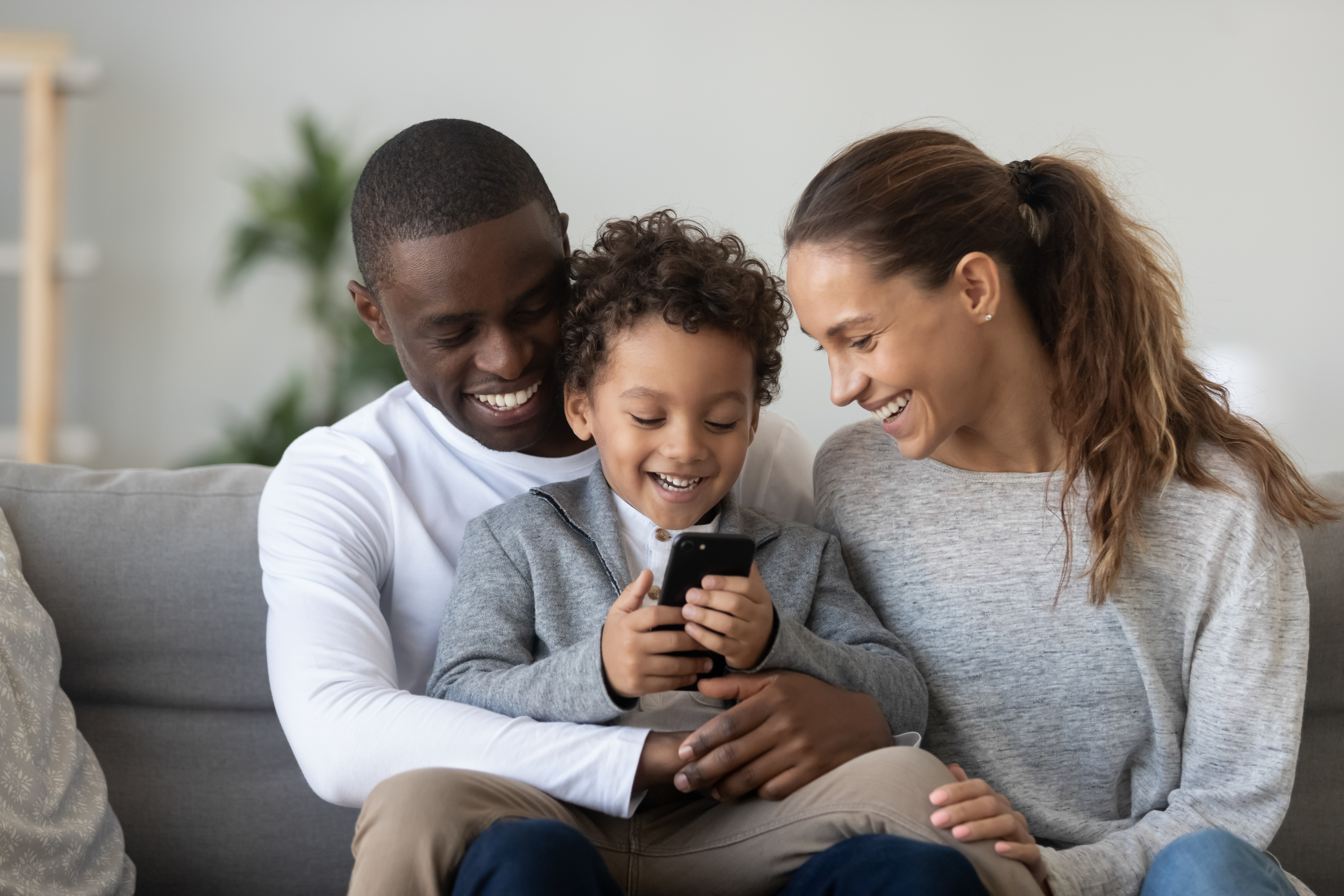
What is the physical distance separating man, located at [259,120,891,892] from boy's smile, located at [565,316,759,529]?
7.6 inches

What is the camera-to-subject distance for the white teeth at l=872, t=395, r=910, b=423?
1.45 m

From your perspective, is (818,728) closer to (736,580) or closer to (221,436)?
(736,580)

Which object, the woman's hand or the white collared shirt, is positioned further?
the white collared shirt

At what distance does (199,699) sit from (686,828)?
Answer: 0.87 m

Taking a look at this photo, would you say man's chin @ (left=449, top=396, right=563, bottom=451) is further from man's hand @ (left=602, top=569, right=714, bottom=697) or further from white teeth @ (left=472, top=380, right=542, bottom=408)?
man's hand @ (left=602, top=569, right=714, bottom=697)

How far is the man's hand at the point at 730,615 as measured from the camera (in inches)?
48.1

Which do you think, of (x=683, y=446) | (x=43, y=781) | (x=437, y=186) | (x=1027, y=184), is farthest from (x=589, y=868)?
(x=1027, y=184)

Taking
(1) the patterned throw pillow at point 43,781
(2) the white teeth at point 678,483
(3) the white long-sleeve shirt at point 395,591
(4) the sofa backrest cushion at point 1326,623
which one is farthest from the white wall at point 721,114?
(1) the patterned throw pillow at point 43,781

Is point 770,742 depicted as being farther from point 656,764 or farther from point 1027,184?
point 1027,184

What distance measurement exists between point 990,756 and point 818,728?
0.36 metres

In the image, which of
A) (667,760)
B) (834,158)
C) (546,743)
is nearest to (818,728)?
(667,760)

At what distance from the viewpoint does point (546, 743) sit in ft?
4.09

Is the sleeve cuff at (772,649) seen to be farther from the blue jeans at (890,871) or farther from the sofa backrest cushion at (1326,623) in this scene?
the sofa backrest cushion at (1326,623)

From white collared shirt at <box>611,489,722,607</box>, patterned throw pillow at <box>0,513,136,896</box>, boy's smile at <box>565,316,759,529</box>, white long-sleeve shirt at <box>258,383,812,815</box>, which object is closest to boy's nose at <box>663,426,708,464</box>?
boy's smile at <box>565,316,759,529</box>
